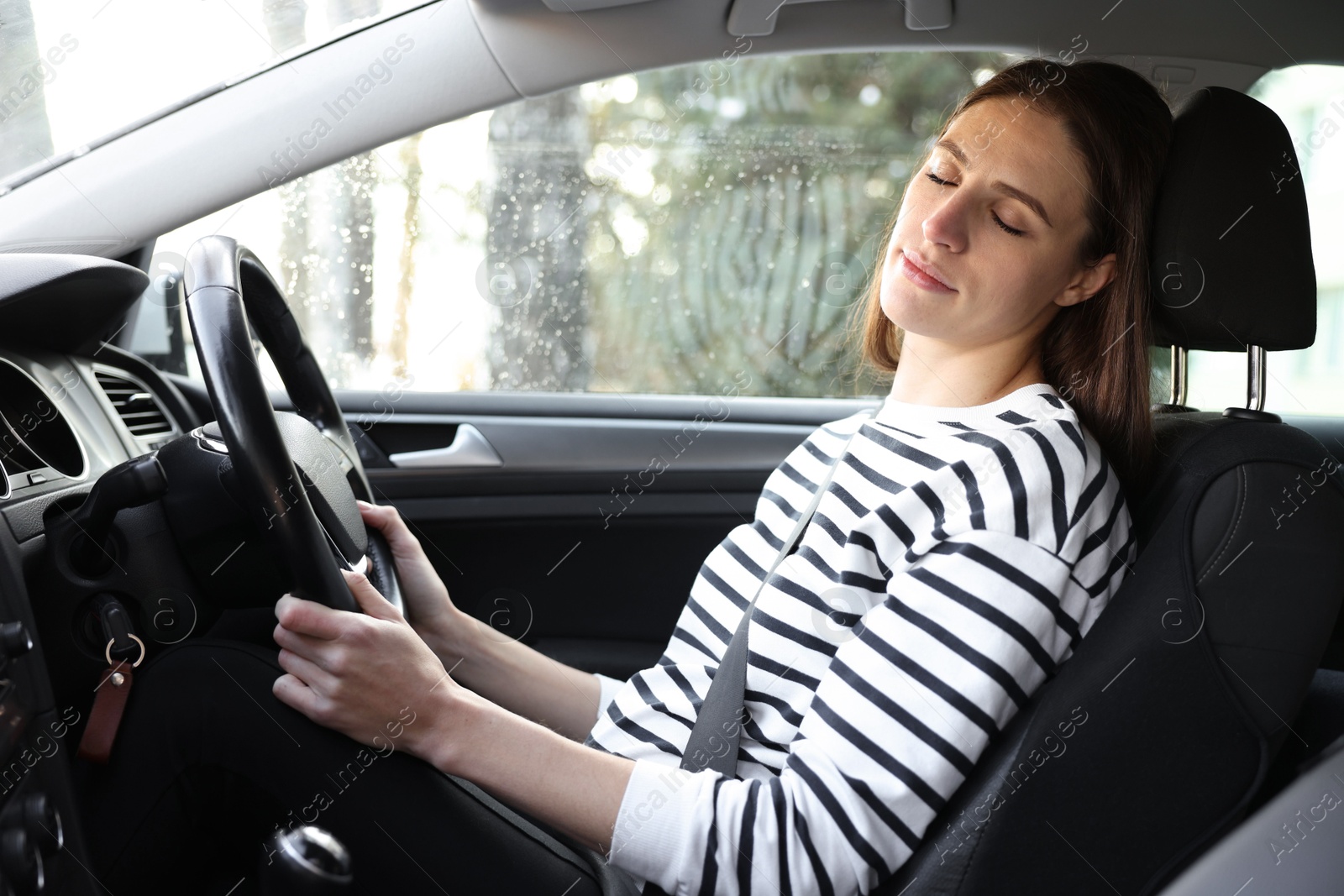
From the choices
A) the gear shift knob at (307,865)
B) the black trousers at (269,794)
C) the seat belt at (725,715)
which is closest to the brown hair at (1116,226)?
the seat belt at (725,715)

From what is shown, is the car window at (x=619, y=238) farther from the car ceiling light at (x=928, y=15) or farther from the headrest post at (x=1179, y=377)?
the headrest post at (x=1179, y=377)

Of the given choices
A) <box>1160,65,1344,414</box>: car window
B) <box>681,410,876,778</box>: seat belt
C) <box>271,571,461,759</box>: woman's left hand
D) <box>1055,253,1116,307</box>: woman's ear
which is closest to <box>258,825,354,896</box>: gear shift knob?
<box>271,571,461,759</box>: woman's left hand

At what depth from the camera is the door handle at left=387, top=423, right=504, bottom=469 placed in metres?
1.83

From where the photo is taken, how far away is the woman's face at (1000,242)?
1040mm

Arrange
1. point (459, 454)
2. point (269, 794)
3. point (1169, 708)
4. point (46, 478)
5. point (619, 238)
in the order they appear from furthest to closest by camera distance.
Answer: point (619, 238) < point (459, 454) < point (46, 478) < point (269, 794) < point (1169, 708)

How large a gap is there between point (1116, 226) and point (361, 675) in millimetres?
817

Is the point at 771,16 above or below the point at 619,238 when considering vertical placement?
above

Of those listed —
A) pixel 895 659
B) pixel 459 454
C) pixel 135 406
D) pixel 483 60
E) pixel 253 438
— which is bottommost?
pixel 459 454

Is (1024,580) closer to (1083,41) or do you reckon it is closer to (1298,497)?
(1298,497)

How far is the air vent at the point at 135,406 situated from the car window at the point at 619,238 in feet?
2.02

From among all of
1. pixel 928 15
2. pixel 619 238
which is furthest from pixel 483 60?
pixel 619 238

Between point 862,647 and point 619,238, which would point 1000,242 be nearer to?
point 862,647

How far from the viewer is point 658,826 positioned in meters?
0.88

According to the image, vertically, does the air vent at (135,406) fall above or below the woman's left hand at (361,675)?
above
